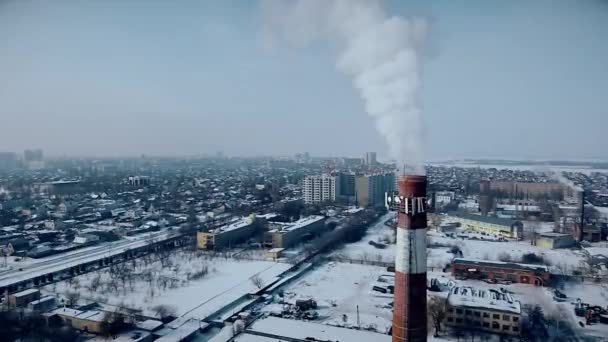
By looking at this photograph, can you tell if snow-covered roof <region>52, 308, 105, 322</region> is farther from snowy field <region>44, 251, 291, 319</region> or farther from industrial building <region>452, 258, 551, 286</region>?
industrial building <region>452, 258, 551, 286</region>

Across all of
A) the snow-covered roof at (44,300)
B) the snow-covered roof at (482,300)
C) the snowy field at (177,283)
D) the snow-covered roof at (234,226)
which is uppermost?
the snow-covered roof at (234,226)

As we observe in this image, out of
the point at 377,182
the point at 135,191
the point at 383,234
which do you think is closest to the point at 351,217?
the point at 383,234

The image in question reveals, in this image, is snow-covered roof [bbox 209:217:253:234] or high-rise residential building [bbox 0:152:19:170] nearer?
snow-covered roof [bbox 209:217:253:234]

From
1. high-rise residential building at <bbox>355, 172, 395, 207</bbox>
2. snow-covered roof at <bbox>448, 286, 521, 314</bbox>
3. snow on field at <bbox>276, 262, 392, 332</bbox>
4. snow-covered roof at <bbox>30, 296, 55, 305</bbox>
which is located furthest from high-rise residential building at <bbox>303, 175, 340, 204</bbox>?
snow-covered roof at <bbox>30, 296, 55, 305</bbox>

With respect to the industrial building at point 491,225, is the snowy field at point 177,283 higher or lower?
lower

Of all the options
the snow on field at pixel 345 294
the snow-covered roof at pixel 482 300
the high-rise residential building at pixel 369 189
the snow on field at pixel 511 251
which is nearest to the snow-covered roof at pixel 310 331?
the snow on field at pixel 345 294

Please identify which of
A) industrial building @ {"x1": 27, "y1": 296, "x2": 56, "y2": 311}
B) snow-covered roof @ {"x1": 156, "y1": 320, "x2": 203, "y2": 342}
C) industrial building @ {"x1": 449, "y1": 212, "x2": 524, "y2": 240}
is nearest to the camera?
snow-covered roof @ {"x1": 156, "y1": 320, "x2": 203, "y2": 342}

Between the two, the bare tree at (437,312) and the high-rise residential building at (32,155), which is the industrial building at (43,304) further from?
the high-rise residential building at (32,155)
